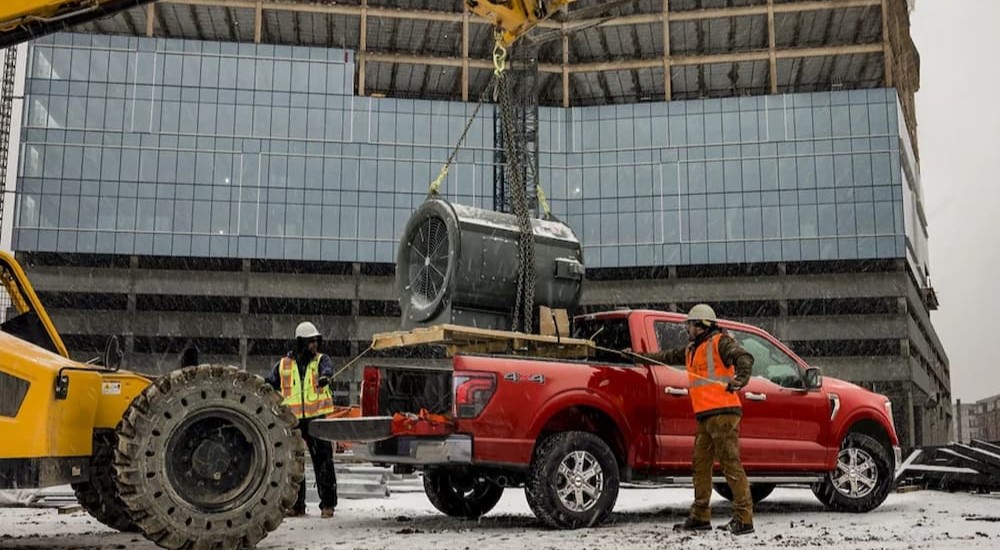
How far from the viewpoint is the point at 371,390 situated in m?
8.84

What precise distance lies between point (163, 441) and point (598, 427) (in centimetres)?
415

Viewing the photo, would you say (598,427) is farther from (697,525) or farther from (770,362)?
(770,362)

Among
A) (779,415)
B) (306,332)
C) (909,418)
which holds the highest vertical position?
(306,332)

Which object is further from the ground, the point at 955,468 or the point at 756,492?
the point at 955,468

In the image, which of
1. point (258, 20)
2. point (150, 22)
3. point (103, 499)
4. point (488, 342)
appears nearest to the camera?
point (103, 499)

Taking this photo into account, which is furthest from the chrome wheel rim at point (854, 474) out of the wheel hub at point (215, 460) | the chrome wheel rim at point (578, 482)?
the wheel hub at point (215, 460)

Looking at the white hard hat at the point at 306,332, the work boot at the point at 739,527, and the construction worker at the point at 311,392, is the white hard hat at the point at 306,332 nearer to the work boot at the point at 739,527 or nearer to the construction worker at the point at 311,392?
the construction worker at the point at 311,392

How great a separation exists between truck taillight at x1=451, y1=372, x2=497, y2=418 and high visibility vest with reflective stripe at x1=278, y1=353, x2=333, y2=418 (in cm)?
196

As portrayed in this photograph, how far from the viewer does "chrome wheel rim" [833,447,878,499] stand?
10195 millimetres

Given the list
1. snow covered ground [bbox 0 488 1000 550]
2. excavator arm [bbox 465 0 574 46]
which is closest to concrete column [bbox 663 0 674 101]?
excavator arm [bbox 465 0 574 46]

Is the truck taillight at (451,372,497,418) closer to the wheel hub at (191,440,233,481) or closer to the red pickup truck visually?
the red pickup truck

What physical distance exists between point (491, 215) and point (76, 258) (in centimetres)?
5379

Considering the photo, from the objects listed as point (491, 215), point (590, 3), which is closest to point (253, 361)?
point (590, 3)

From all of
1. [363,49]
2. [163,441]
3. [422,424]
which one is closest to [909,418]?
[363,49]
